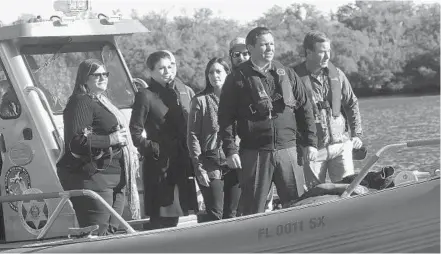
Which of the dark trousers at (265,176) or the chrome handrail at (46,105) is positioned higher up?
the chrome handrail at (46,105)

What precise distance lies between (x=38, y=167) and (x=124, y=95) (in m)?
1.22

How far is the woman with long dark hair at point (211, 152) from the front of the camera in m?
7.12

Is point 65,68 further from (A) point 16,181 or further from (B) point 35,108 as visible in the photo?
(A) point 16,181

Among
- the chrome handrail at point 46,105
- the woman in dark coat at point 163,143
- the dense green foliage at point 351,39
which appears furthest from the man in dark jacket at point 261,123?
the dense green foliage at point 351,39

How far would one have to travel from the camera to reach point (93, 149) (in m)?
6.42

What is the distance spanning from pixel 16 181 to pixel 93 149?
150 centimetres

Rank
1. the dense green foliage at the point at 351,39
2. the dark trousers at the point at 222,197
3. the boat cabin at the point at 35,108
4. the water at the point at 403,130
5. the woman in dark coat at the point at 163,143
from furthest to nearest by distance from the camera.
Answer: the dense green foliage at the point at 351,39
the water at the point at 403,130
the boat cabin at the point at 35,108
the dark trousers at the point at 222,197
the woman in dark coat at the point at 163,143

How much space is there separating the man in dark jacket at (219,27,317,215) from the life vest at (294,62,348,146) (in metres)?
0.73

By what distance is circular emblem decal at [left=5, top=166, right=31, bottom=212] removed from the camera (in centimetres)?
763

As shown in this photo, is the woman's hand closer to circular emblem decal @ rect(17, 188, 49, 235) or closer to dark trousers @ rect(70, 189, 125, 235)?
dark trousers @ rect(70, 189, 125, 235)

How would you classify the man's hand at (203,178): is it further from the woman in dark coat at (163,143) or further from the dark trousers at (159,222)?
the dark trousers at (159,222)

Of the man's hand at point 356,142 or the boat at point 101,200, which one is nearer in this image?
the boat at point 101,200

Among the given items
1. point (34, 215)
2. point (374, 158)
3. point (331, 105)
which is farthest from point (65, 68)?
point (374, 158)

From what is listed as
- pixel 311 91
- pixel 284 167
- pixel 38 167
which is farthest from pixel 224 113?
pixel 38 167
